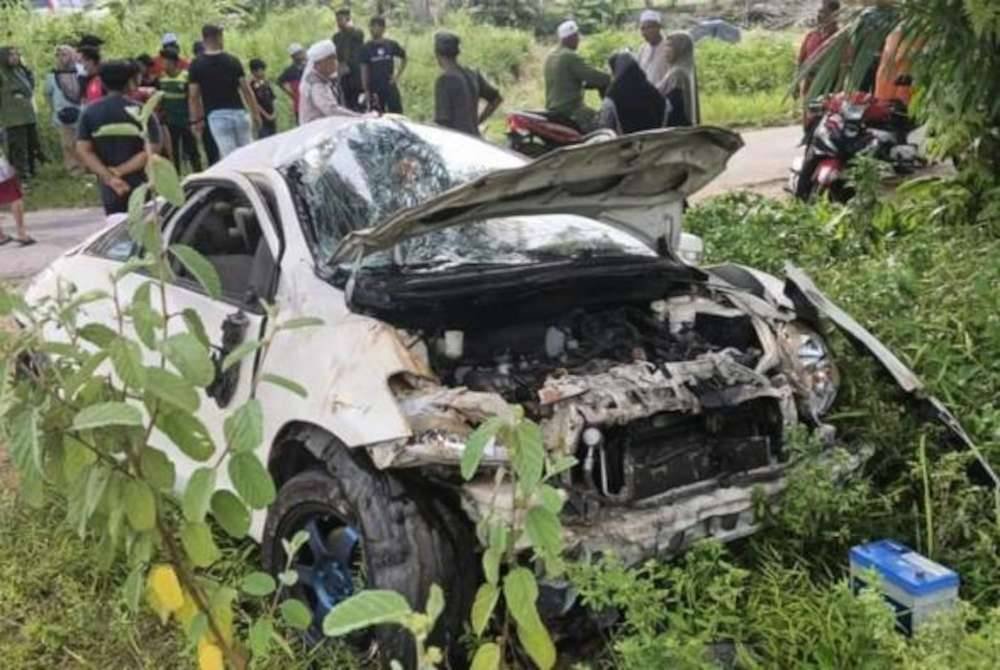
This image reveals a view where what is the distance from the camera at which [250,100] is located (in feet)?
35.6

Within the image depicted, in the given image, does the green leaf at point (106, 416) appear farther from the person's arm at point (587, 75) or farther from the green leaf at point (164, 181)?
the person's arm at point (587, 75)

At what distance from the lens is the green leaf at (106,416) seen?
218cm

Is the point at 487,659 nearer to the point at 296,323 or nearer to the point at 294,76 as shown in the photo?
the point at 296,323

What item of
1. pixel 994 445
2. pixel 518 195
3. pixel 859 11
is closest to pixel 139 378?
pixel 518 195

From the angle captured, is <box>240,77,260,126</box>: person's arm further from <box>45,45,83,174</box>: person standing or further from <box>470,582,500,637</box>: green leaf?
<box>470,582,500,637</box>: green leaf

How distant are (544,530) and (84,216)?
36.8 ft

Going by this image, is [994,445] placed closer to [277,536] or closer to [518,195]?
[518,195]

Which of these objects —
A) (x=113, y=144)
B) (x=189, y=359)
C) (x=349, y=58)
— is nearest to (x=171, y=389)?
(x=189, y=359)

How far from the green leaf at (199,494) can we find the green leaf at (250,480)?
49 millimetres

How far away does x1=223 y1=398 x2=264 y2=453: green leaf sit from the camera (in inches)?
92.0

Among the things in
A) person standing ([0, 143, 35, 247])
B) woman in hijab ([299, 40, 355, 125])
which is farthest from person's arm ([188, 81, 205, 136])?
person standing ([0, 143, 35, 247])

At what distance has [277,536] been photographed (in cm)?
372

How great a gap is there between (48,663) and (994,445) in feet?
11.0

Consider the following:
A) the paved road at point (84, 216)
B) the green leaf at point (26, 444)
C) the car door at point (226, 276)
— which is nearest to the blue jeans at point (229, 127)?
the paved road at point (84, 216)
